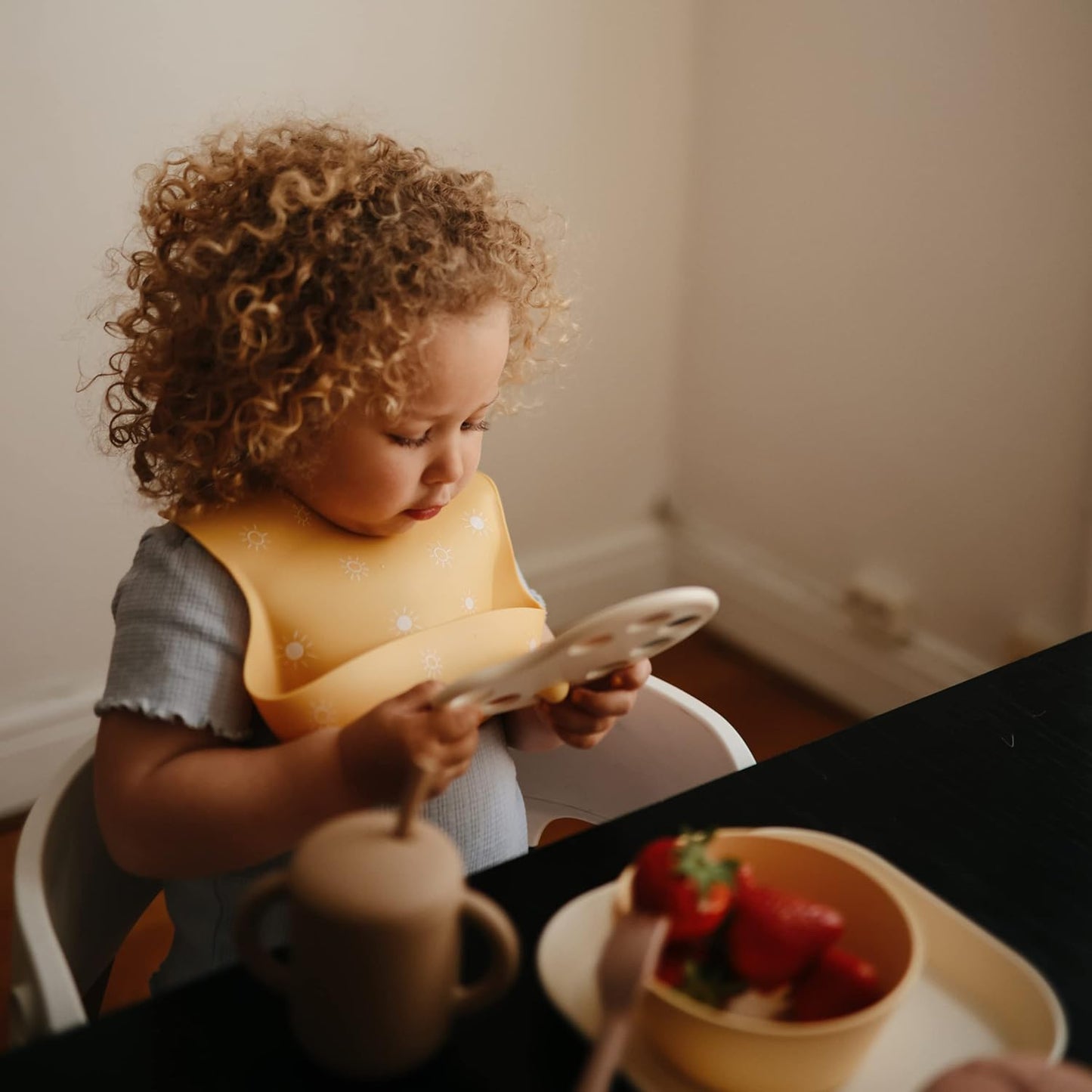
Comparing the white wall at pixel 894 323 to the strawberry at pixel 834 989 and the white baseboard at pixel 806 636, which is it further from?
the strawberry at pixel 834 989

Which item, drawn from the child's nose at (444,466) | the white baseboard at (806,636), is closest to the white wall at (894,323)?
the white baseboard at (806,636)

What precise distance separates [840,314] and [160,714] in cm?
149

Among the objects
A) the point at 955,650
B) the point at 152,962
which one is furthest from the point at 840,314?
the point at 152,962

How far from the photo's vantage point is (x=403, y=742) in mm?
717

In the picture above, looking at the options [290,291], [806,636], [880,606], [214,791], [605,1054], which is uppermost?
[290,291]

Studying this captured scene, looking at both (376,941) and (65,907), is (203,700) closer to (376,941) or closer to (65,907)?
(65,907)

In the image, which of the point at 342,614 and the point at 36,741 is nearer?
the point at 342,614

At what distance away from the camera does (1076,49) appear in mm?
1549

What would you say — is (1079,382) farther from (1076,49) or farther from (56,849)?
(56,849)

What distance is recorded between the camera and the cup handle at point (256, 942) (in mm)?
543

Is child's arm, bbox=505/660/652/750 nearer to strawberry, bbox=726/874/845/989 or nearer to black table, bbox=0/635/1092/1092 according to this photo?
black table, bbox=0/635/1092/1092

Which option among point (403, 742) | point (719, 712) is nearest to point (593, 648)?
point (403, 742)

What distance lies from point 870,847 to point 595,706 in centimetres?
23

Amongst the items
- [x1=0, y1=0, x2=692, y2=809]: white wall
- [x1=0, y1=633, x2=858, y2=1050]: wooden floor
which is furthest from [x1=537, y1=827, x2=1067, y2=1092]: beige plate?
[x1=0, y1=0, x2=692, y2=809]: white wall
